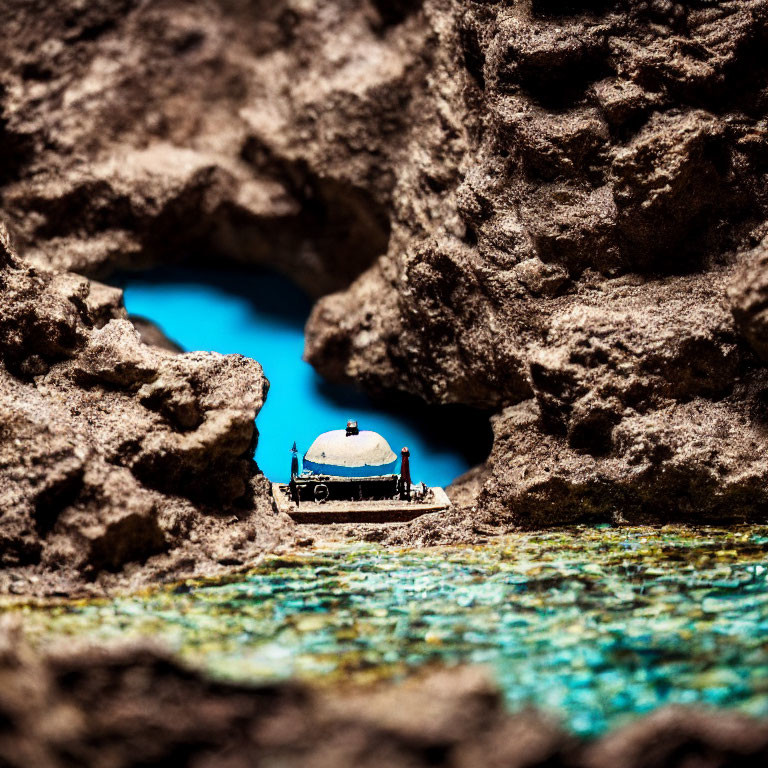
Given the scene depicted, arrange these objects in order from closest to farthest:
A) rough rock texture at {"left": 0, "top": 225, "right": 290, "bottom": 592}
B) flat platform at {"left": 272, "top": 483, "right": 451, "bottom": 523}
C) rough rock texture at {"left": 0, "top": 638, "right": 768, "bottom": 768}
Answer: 1. rough rock texture at {"left": 0, "top": 638, "right": 768, "bottom": 768}
2. rough rock texture at {"left": 0, "top": 225, "right": 290, "bottom": 592}
3. flat platform at {"left": 272, "top": 483, "right": 451, "bottom": 523}

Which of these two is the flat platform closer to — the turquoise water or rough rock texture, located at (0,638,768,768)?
the turquoise water

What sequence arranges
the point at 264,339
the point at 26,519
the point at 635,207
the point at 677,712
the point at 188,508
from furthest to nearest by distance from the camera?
the point at 264,339 → the point at 635,207 → the point at 188,508 → the point at 26,519 → the point at 677,712

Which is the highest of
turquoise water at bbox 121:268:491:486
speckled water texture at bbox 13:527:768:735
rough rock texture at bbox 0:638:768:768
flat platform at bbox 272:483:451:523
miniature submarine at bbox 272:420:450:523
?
turquoise water at bbox 121:268:491:486

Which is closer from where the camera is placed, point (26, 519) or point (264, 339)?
point (26, 519)

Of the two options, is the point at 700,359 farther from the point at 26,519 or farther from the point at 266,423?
the point at 26,519

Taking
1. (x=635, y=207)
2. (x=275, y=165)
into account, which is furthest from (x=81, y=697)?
(x=275, y=165)

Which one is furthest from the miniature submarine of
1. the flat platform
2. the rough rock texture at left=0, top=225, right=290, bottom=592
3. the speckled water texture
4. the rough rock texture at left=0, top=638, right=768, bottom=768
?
the rough rock texture at left=0, top=638, right=768, bottom=768

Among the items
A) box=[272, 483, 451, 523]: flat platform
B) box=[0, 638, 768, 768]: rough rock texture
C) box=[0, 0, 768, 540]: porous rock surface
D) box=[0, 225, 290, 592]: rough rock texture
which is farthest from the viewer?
box=[272, 483, 451, 523]: flat platform

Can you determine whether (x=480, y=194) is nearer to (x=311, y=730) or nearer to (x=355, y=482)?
(x=355, y=482)
